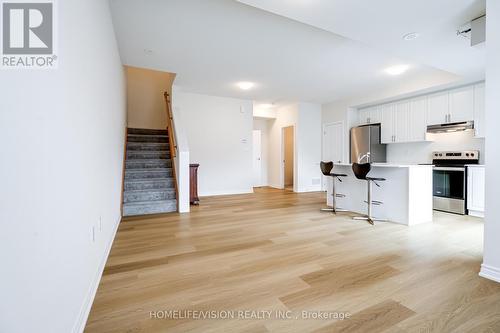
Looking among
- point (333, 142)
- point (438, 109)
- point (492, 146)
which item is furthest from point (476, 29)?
point (333, 142)

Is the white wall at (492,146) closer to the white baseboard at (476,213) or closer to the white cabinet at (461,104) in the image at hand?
the white baseboard at (476,213)

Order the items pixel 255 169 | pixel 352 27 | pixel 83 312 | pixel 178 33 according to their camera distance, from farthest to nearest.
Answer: pixel 255 169 < pixel 178 33 < pixel 352 27 < pixel 83 312

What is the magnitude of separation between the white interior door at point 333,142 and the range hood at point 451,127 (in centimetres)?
218

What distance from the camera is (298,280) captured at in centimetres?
193

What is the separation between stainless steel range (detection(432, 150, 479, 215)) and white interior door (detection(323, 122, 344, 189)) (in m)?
2.39

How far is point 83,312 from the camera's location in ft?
4.64

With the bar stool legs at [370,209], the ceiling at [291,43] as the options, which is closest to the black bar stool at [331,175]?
the bar stool legs at [370,209]

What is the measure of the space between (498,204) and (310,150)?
5473 mm

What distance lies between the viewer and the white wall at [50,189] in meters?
0.77

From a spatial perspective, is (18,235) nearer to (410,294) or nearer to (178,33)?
(410,294)

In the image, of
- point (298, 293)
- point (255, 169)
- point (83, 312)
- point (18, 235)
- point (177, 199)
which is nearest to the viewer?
point (18, 235)

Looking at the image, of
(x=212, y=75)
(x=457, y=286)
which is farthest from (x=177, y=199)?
(x=457, y=286)

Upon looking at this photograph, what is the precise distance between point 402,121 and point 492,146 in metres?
4.00

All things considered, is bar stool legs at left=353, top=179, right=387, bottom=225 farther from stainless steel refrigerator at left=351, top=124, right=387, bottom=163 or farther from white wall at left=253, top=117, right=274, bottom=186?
white wall at left=253, top=117, right=274, bottom=186
